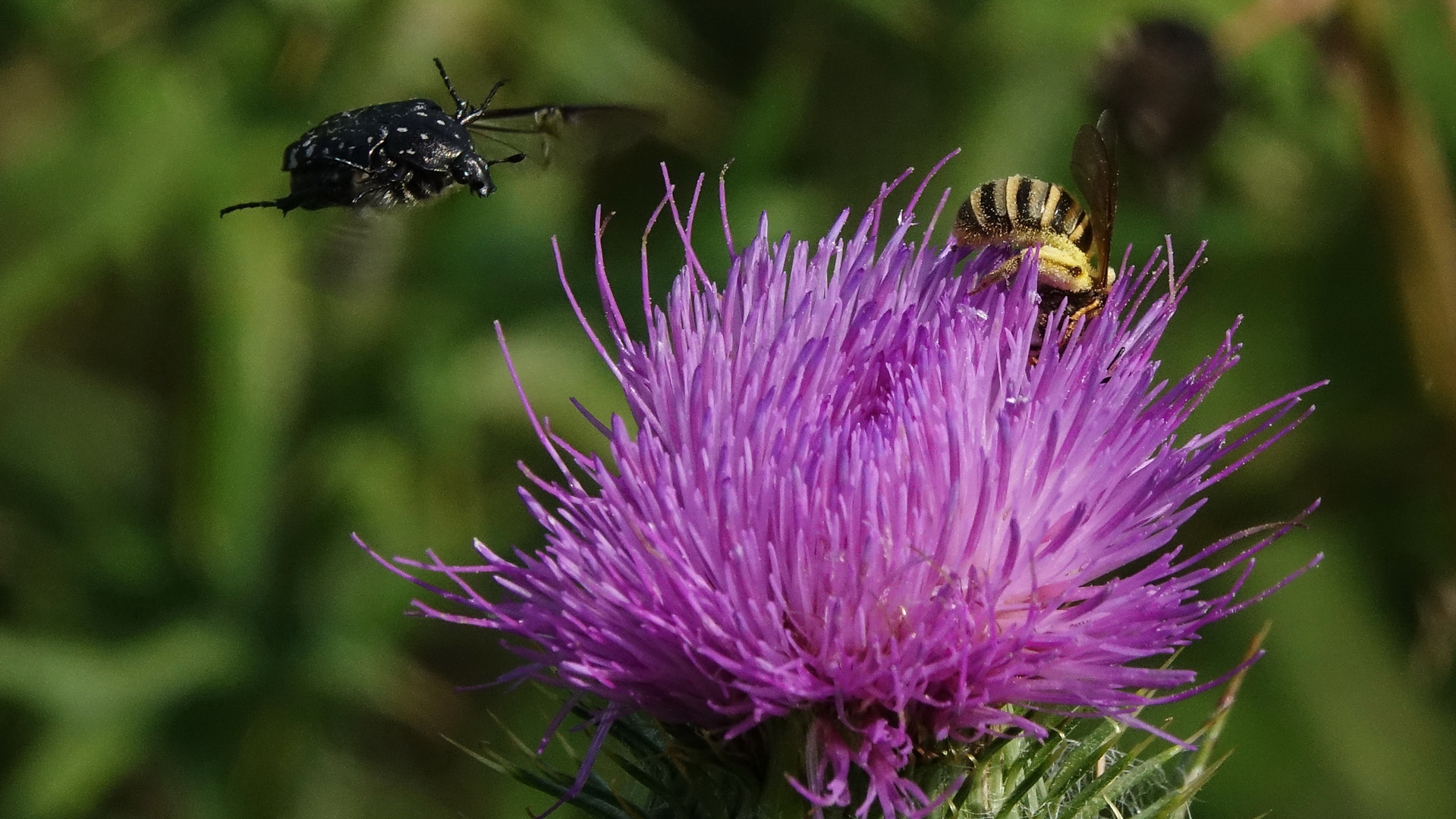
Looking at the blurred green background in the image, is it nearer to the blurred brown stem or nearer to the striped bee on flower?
the blurred brown stem

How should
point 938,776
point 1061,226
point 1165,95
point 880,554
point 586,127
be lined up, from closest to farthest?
point 880,554
point 938,776
point 1061,226
point 586,127
point 1165,95

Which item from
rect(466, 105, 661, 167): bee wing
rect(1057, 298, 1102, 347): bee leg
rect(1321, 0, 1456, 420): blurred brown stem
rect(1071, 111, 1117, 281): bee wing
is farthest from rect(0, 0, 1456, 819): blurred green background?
rect(1057, 298, 1102, 347): bee leg

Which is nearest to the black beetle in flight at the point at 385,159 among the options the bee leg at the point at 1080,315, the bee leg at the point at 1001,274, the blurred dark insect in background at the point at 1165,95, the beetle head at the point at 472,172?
the beetle head at the point at 472,172

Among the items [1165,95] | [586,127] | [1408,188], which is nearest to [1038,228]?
[586,127]

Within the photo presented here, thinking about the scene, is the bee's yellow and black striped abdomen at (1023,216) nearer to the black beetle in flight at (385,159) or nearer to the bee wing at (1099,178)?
the bee wing at (1099,178)

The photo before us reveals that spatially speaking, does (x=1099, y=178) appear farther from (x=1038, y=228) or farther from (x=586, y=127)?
(x=586, y=127)

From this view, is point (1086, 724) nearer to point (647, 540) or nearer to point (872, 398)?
point (872, 398)
